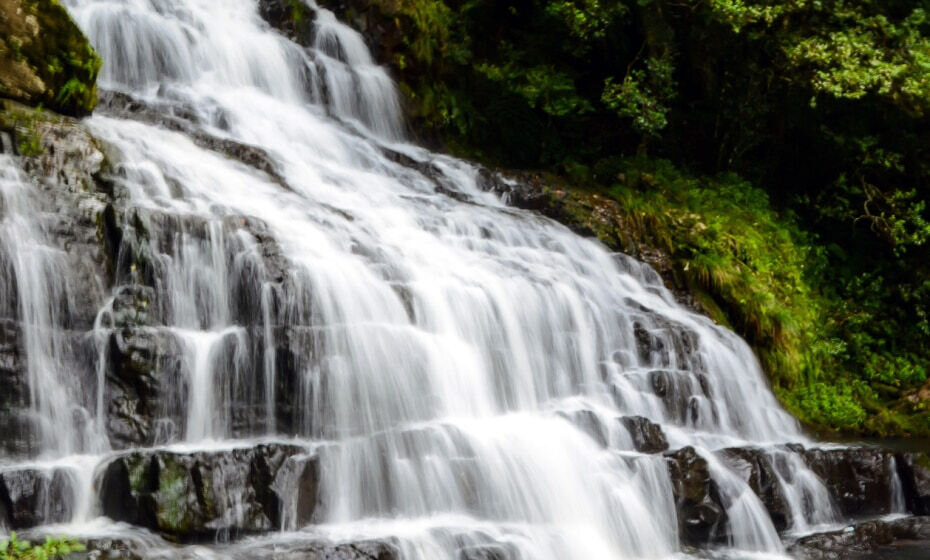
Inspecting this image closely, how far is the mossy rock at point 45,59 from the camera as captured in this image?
7.61 meters

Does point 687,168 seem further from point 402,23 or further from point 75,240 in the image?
point 75,240

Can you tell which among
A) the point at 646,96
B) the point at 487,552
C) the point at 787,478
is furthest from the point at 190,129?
the point at 787,478

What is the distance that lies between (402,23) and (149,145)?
6626 mm

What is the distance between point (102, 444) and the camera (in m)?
5.98

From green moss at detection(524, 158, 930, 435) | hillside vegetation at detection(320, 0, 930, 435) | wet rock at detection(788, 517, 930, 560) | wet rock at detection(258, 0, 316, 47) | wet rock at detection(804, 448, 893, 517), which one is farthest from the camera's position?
wet rock at detection(258, 0, 316, 47)

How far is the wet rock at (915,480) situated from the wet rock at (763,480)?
1.49 metres

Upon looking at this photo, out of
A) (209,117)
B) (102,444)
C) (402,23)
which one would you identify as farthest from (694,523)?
(402,23)

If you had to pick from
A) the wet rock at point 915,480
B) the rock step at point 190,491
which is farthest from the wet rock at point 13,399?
the wet rock at point 915,480

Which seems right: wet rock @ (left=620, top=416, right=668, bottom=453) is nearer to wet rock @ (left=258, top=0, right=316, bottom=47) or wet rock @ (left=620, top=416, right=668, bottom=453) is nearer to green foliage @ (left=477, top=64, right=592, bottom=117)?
green foliage @ (left=477, top=64, right=592, bottom=117)

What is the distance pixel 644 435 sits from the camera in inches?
304

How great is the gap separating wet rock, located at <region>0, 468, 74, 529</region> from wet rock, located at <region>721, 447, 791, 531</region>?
5.25 m

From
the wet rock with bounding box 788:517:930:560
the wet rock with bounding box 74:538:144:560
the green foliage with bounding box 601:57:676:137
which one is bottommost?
the wet rock with bounding box 788:517:930:560

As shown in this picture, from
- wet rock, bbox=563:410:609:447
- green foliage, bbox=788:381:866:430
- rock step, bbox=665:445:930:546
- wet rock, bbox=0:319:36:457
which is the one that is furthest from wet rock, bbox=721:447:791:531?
wet rock, bbox=0:319:36:457

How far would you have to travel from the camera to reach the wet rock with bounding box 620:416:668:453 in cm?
766
